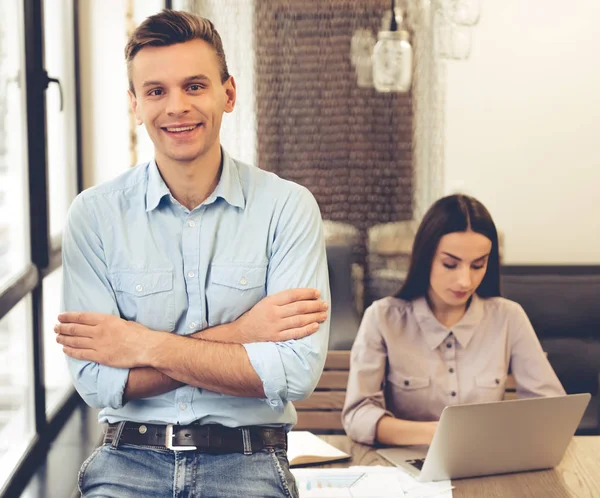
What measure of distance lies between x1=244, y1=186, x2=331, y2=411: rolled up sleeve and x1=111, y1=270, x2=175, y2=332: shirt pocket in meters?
0.18

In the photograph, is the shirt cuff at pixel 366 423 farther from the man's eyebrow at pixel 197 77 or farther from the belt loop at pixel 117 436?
the man's eyebrow at pixel 197 77

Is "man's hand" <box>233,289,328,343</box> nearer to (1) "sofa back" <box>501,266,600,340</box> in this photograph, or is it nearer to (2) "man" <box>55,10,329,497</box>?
(2) "man" <box>55,10,329,497</box>

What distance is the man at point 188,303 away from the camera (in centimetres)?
158

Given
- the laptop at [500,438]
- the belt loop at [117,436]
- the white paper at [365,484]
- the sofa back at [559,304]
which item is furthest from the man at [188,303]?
the sofa back at [559,304]

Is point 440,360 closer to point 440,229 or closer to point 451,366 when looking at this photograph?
point 451,366

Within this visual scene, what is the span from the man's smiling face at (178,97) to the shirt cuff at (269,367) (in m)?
0.38

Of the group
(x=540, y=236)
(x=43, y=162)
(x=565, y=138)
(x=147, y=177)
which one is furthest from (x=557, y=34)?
(x=147, y=177)

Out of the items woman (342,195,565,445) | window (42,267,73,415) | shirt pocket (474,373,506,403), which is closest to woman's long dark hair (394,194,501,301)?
woman (342,195,565,445)

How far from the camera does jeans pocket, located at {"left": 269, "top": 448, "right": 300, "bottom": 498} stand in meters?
1.60

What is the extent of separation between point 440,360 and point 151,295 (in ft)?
3.28

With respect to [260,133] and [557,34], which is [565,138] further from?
[260,133]

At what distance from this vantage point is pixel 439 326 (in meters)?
2.37

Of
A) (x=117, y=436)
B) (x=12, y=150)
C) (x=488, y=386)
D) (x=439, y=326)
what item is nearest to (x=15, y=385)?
(x=12, y=150)

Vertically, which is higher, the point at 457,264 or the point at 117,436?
the point at 457,264
